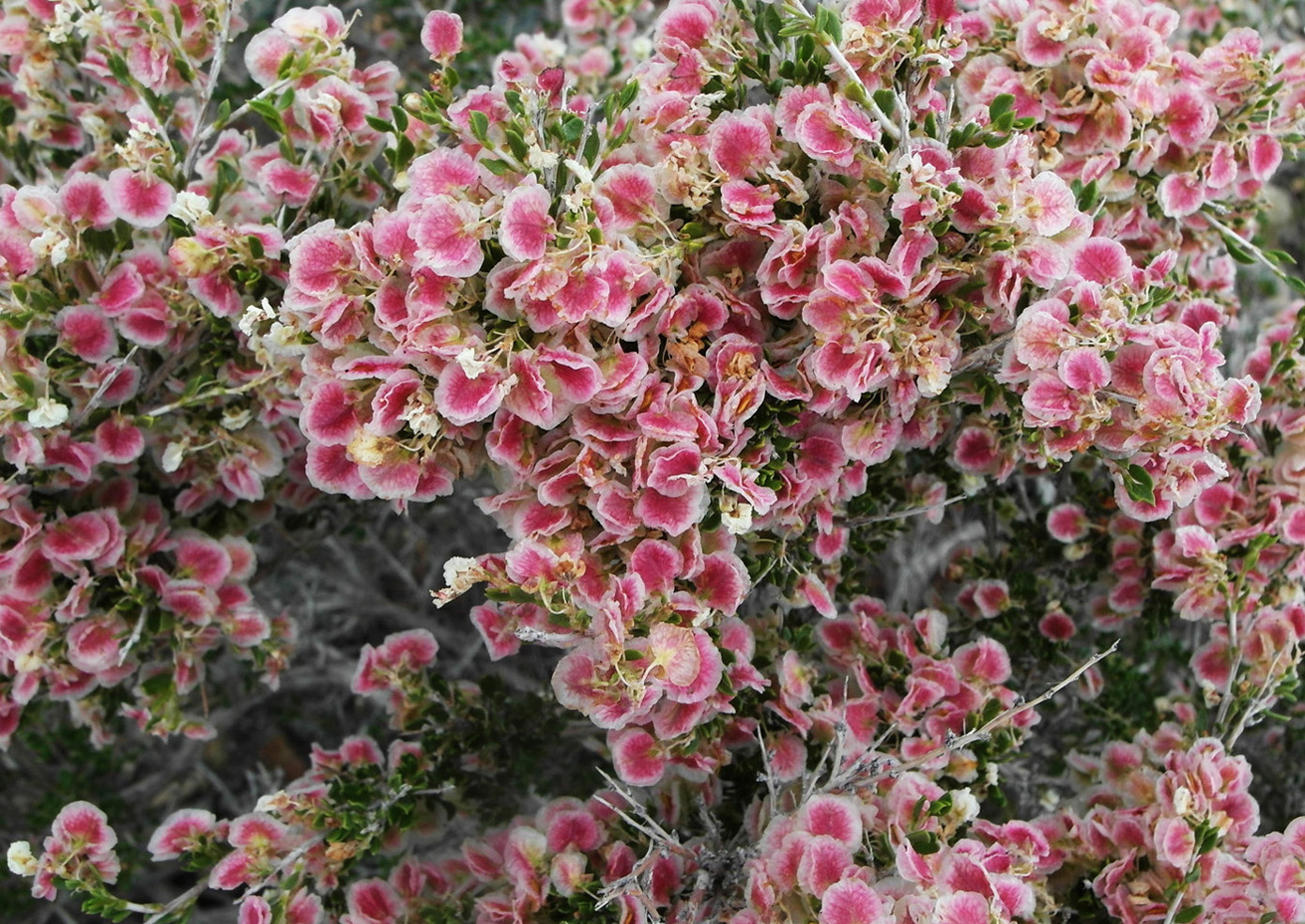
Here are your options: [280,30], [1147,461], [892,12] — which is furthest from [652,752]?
[280,30]

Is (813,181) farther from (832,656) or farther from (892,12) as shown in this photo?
(832,656)

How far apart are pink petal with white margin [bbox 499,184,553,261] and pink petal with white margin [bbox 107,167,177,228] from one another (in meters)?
0.72

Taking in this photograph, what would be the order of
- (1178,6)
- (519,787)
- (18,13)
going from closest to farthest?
(18,13), (519,787), (1178,6)

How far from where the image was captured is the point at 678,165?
1586 mm

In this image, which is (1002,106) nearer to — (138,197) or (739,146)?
(739,146)

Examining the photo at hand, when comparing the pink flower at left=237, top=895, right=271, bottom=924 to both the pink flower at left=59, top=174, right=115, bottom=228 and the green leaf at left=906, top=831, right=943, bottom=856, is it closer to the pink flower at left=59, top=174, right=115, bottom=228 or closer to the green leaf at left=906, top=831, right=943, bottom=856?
the green leaf at left=906, top=831, right=943, bottom=856

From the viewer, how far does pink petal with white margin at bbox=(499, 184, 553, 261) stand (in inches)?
58.3

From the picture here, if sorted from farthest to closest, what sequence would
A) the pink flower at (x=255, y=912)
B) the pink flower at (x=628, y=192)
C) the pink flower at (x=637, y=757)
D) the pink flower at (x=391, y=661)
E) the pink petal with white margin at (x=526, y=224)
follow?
the pink flower at (x=391, y=661), the pink flower at (x=255, y=912), the pink flower at (x=637, y=757), the pink flower at (x=628, y=192), the pink petal with white margin at (x=526, y=224)

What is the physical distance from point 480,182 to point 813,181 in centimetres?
49

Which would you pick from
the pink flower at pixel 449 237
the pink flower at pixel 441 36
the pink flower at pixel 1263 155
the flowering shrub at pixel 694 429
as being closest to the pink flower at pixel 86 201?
the flowering shrub at pixel 694 429

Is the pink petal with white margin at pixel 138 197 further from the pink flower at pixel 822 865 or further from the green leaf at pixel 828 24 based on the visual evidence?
the pink flower at pixel 822 865

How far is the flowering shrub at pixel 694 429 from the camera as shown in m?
1.55

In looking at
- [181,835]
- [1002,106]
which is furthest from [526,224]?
[181,835]

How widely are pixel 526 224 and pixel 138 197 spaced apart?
2.58 feet
